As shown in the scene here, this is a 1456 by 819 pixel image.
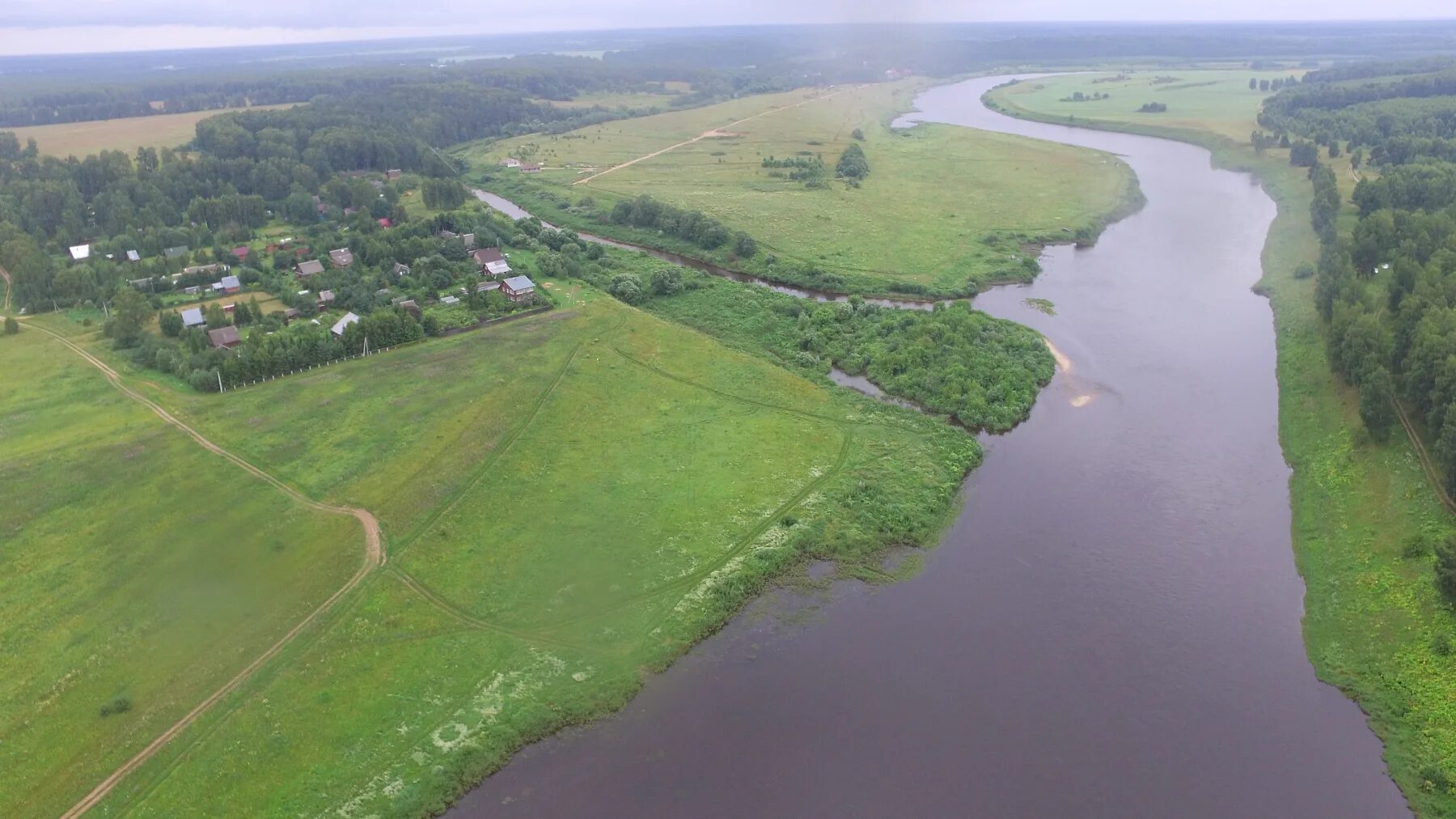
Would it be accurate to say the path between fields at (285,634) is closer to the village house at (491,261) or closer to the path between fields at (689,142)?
the village house at (491,261)

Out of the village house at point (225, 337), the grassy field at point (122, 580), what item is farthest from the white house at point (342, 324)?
the grassy field at point (122, 580)

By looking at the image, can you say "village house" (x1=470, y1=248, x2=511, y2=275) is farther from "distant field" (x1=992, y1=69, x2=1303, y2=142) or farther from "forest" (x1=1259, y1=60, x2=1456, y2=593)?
"distant field" (x1=992, y1=69, x2=1303, y2=142)

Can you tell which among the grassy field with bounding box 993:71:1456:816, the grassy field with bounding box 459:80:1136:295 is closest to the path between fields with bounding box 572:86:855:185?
the grassy field with bounding box 459:80:1136:295

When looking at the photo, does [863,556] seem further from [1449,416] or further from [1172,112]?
[1172,112]

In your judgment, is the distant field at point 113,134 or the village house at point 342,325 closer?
the village house at point 342,325

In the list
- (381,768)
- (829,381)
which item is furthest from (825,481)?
(381,768)

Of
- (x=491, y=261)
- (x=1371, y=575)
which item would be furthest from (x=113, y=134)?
(x=1371, y=575)
